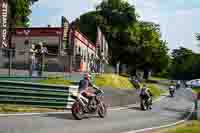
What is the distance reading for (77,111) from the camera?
17203 millimetres

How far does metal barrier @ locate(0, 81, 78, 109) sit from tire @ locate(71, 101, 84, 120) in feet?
8.13

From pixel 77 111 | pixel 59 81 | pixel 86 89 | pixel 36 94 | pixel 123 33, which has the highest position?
pixel 123 33

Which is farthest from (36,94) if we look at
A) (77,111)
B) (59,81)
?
(59,81)

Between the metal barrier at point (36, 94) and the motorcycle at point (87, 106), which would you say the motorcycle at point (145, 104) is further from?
the motorcycle at point (87, 106)

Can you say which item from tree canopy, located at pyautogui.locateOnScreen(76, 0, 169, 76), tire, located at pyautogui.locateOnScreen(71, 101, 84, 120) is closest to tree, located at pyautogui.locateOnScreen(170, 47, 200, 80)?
tree canopy, located at pyautogui.locateOnScreen(76, 0, 169, 76)

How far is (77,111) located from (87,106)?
0.65m

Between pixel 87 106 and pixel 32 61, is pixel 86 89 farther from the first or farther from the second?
pixel 32 61

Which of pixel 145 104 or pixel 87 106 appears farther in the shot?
pixel 145 104

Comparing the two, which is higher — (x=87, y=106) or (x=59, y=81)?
(x=59, y=81)

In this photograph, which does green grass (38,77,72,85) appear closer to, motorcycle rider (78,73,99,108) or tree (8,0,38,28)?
motorcycle rider (78,73,99,108)

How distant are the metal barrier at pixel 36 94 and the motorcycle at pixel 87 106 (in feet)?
6.18

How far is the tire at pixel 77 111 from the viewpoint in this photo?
17.1 metres

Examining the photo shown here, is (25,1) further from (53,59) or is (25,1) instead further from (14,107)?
(14,107)

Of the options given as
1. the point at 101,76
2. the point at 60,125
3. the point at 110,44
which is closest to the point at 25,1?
the point at 110,44
